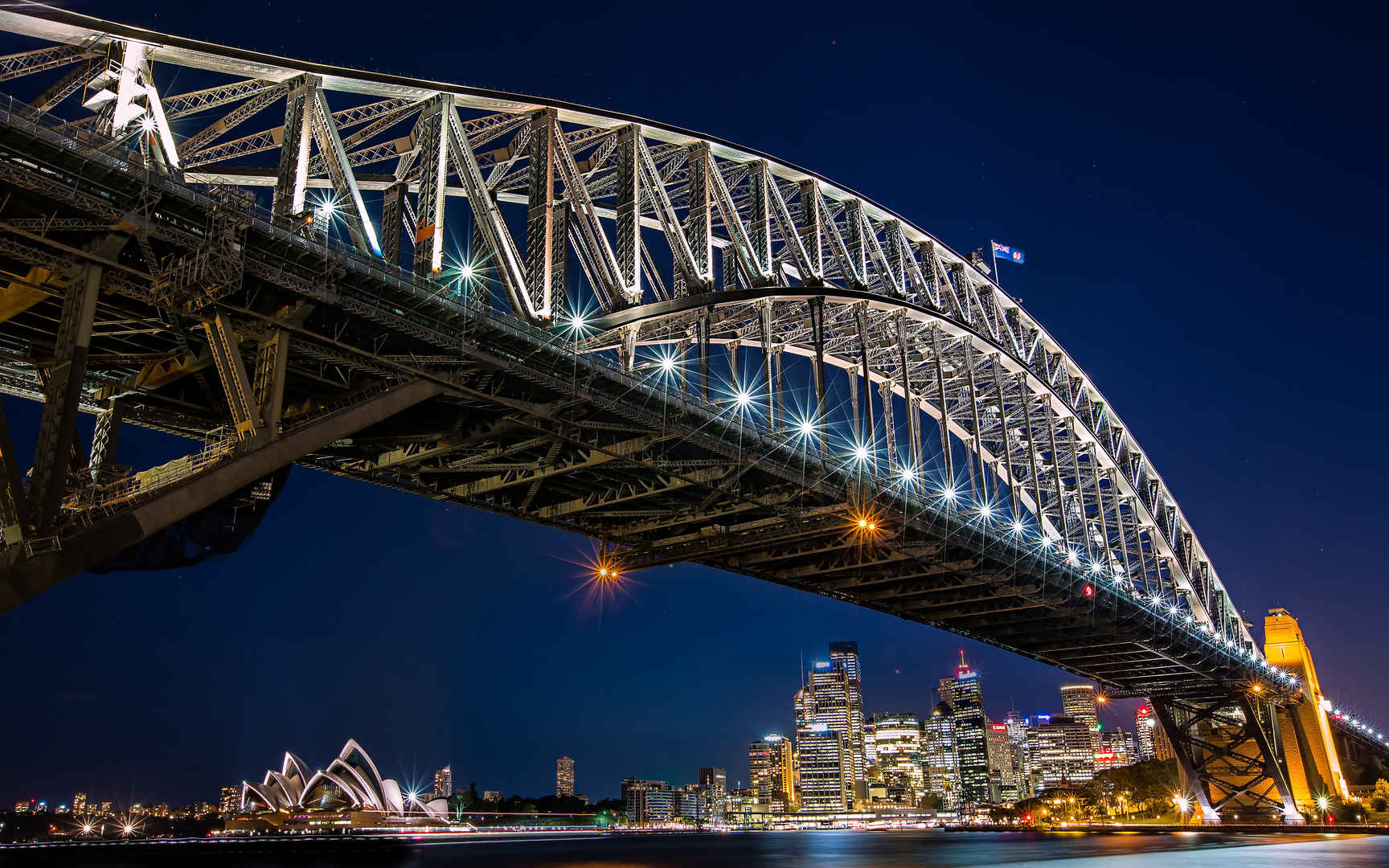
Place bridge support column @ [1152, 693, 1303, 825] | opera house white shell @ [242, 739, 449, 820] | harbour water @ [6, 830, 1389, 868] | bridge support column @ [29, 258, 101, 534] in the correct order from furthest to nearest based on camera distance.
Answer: opera house white shell @ [242, 739, 449, 820] → bridge support column @ [1152, 693, 1303, 825] → harbour water @ [6, 830, 1389, 868] → bridge support column @ [29, 258, 101, 534]

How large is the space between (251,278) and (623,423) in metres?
12.8

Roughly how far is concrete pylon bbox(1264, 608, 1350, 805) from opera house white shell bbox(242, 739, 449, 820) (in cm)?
9484

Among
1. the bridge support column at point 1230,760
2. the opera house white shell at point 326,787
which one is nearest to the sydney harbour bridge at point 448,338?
the bridge support column at point 1230,760

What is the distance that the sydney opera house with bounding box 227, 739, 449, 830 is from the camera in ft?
358

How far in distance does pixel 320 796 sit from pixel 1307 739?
336ft

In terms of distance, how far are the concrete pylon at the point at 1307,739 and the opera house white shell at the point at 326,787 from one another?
9484cm

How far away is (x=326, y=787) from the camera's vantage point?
112125 mm

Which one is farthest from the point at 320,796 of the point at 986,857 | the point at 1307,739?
the point at 1307,739

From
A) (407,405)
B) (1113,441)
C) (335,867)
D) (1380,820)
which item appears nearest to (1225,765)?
(1380,820)

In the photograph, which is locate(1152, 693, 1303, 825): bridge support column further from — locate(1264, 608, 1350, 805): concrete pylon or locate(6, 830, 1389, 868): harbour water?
locate(6, 830, 1389, 868): harbour water

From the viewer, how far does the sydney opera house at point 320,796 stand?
358 ft

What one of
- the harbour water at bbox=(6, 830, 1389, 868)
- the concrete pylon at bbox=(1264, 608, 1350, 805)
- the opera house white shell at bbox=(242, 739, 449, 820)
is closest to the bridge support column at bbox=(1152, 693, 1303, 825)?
the concrete pylon at bbox=(1264, 608, 1350, 805)

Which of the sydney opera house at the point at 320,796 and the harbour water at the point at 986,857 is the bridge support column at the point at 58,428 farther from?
the sydney opera house at the point at 320,796

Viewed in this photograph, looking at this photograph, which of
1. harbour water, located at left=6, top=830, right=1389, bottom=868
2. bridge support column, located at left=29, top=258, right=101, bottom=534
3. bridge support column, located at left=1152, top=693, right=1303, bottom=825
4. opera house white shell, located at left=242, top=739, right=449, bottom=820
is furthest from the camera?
opera house white shell, located at left=242, top=739, right=449, bottom=820
